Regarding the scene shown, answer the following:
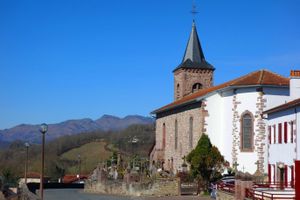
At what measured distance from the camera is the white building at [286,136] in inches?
1102

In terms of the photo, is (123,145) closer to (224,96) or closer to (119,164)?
(119,164)

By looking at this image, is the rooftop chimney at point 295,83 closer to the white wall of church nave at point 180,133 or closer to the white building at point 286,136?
the white building at point 286,136

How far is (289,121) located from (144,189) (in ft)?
51.0

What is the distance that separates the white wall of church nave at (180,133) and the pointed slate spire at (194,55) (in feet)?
24.6

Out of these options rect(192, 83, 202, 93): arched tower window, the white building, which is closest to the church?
rect(192, 83, 202, 93): arched tower window

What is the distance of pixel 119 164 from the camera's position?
180ft

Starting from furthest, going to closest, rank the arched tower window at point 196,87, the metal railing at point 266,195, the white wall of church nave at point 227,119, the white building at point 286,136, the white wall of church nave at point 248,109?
the arched tower window at point 196,87 → the white wall of church nave at point 227,119 → the white wall of church nave at point 248,109 → the white building at point 286,136 → the metal railing at point 266,195

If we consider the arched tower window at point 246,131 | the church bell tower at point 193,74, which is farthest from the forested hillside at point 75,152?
the arched tower window at point 246,131

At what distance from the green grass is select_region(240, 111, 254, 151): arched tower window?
6137 centimetres

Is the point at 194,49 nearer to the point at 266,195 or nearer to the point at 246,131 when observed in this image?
the point at 246,131

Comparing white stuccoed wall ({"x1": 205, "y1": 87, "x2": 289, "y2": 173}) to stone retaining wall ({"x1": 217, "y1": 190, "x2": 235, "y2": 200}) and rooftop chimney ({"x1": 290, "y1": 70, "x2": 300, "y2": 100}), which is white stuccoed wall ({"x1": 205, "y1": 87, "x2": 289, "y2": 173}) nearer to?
rooftop chimney ({"x1": 290, "y1": 70, "x2": 300, "y2": 100})

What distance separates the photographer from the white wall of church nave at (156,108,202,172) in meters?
48.9

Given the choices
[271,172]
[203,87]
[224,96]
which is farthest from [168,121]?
[271,172]

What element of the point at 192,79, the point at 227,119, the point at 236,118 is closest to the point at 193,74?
the point at 192,79
